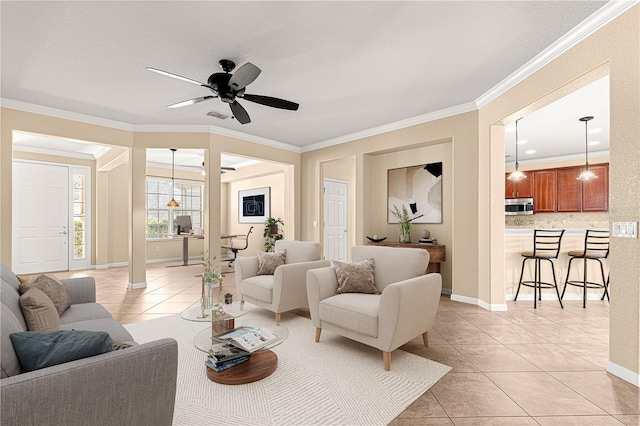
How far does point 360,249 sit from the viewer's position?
3385 mm

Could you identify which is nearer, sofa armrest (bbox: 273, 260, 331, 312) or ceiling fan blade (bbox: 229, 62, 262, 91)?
ceiling fan blade (bbox: 229, 62, 262, 91)

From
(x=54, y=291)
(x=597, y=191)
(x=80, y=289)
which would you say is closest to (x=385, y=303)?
(x=54, y=291)

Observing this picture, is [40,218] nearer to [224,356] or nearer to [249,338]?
[224,356]

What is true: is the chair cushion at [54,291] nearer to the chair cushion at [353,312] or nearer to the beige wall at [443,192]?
the chair cushion at [353,312]

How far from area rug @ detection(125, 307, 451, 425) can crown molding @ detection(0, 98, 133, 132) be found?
3.85 meters

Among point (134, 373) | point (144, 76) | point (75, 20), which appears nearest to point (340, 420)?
point (134, 373)

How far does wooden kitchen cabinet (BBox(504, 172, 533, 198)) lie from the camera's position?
7281 mm

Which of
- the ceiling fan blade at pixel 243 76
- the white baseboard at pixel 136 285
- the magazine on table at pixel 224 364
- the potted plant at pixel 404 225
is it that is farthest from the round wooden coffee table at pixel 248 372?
the white baseboard at pixel 136 285

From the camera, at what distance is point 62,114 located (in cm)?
443

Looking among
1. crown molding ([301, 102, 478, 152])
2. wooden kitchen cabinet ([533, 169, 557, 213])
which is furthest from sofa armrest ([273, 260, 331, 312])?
wooden kitchen cabinet ([533, 169, 557, 213])

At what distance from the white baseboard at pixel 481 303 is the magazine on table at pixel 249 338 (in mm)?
2995

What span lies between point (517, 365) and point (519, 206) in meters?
5.80

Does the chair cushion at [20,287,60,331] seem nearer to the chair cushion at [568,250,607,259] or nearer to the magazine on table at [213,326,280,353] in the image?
the magazine on table at [213,326,280,353]

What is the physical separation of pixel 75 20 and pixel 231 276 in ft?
15.9
